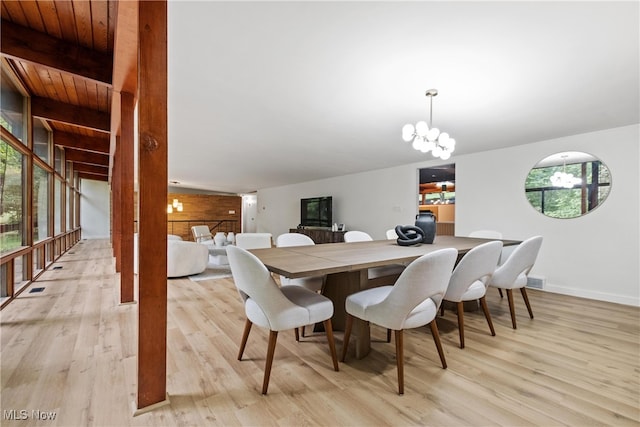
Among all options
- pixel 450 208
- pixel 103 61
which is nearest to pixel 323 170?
pixel 450 208

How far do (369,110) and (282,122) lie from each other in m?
1.11

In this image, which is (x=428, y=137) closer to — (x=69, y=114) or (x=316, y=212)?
(x=69, y=114)

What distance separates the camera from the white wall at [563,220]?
3406 millimetres

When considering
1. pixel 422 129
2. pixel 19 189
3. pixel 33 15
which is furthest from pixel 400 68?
pixel 19 189

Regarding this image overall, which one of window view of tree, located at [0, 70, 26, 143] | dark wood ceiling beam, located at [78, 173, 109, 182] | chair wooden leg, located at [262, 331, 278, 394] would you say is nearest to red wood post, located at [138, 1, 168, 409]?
chair wooden leg, located at [262, 331, 278, 394]

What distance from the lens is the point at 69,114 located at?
12.9 ft

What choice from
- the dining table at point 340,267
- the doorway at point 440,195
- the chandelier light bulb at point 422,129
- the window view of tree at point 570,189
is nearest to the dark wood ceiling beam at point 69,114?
the dining table at point 340,267

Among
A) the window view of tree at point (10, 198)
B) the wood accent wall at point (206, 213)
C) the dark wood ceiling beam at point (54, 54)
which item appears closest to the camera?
the dark wood ceiling beam at point (54, 54)

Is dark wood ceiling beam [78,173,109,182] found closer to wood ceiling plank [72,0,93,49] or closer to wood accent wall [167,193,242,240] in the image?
wood accent wall [167,193,242,240]

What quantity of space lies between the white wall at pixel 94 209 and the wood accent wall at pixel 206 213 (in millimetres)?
2320

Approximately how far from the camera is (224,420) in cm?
142

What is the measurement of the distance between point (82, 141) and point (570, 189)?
856 cm

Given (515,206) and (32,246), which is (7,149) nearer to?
(32,246)

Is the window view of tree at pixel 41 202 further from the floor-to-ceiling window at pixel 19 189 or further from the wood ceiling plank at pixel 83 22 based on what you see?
the wood ceiling plank at pixel 83 22
